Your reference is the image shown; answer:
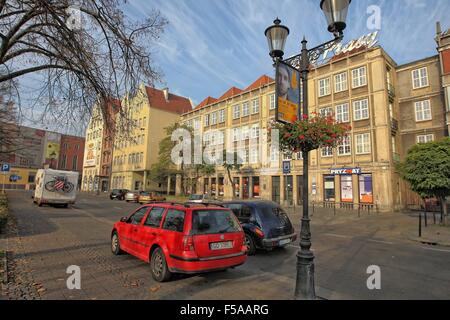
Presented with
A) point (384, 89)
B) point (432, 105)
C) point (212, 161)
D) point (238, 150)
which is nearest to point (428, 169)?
point (384, 89)

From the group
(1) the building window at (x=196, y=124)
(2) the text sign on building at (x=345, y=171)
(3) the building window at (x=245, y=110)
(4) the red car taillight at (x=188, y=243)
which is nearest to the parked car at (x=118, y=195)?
(1) the building window at (x=196, y=124)

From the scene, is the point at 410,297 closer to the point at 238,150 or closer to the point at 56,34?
the point at 56,34

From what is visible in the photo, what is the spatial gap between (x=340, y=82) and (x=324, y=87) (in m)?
1.82

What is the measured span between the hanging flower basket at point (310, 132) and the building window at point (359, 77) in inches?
968

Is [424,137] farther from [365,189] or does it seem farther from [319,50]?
[319,50]

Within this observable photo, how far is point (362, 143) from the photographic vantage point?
26.1 meters

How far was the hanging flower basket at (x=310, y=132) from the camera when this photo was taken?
213 inches

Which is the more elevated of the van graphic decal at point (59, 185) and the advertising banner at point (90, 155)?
the advertising banner at point (90, 155)

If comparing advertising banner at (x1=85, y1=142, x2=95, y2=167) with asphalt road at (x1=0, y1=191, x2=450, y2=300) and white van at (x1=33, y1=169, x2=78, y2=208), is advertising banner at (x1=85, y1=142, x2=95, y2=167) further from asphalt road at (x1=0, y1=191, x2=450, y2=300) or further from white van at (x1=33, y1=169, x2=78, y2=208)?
asphalt road at (x1=0, y1=191, x2=450, y2=300)

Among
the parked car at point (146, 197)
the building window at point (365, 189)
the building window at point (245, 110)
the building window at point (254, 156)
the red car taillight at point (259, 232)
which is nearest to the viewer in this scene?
the red car taillight at point (259, 232)

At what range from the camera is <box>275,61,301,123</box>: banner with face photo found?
521cm

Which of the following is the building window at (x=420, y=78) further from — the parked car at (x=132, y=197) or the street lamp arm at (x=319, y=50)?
the parked car at (x=132, y=197)

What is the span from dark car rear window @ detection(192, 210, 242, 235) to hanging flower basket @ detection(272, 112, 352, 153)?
80.2 inches

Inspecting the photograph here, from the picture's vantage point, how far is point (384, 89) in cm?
2508
